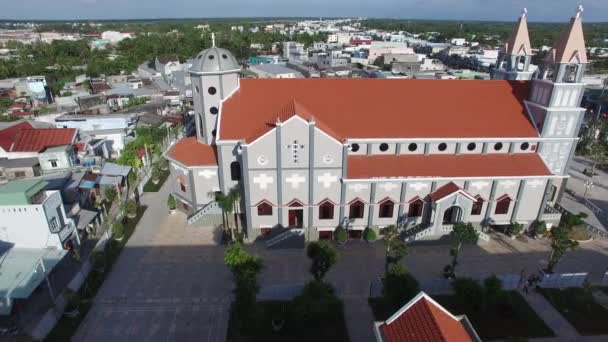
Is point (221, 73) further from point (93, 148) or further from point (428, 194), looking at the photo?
point (93, 148)

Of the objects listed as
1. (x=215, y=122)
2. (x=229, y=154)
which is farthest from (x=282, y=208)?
(x=215, y=122)

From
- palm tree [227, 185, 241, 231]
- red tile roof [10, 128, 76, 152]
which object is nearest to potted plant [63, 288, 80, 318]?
palm tree [227, 185, 241, 231]

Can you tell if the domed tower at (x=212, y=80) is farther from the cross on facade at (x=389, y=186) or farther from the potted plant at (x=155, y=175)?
the cross on facade at (x=389, y=186)

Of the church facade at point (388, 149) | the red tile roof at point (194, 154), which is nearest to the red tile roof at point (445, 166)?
the church facade at point (388, 149)

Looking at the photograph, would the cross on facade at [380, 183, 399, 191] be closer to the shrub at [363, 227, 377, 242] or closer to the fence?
the shrub at [363, 227, 377, 242]

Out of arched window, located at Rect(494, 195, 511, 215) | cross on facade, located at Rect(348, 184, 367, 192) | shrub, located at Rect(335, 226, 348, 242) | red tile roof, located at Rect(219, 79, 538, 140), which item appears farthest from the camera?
arched window, located at Rect(494, 195, 511, 215)

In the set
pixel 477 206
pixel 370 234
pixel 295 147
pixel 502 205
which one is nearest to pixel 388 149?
pixel 370 234
